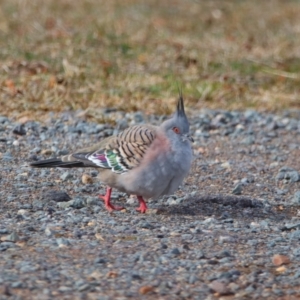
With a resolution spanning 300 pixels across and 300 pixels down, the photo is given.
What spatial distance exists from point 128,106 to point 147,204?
3.11 meters

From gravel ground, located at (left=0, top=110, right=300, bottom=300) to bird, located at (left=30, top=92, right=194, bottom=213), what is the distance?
193 millimetres

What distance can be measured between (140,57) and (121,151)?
564 centimetres

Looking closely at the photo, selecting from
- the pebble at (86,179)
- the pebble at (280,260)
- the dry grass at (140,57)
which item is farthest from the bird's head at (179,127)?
the dry grass at (140,57)

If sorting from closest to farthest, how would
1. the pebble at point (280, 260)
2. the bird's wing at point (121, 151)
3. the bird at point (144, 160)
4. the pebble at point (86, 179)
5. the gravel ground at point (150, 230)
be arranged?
the gravel ground at point (150, 230)
the pebble at point (280, 260)
the bird at point (144, 160)
the bird's wing at point (121, 151)
the pebble at point (86, 179)

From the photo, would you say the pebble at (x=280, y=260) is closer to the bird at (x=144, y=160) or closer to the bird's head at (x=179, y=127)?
the bird at (x=144, y=160)

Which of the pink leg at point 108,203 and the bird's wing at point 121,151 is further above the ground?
the bird's wing at point 121,151

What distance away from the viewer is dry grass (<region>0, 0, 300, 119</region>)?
9500 millimetres

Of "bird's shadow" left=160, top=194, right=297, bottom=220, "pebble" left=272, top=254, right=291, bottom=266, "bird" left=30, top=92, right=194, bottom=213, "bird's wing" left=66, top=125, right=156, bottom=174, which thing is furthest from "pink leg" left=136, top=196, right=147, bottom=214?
"pebble" left=272, top=254, right=291, bottom=266

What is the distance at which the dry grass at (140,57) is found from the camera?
9.50 m

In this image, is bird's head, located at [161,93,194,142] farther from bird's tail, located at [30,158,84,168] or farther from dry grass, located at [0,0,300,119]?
dry grass, located at [0,0,300,119]

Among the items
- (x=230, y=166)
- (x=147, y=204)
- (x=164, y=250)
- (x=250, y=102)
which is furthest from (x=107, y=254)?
(x=250, y=102)

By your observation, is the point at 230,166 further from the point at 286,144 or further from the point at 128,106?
the point at 128,106

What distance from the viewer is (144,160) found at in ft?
19.1

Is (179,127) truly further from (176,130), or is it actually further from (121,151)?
(121,151)
